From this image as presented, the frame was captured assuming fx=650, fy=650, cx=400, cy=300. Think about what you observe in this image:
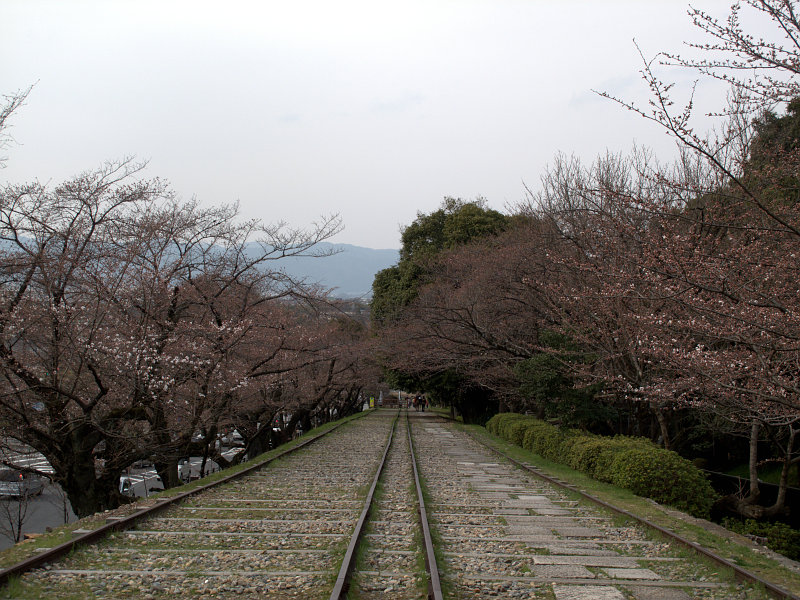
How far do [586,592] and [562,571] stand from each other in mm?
705

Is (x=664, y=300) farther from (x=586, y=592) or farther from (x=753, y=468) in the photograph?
(x=753, y=468)

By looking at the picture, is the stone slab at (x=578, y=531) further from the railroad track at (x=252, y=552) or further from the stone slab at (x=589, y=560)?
the railroad track at (x=252, y=552)

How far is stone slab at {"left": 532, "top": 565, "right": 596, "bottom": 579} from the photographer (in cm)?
616

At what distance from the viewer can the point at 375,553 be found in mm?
6871

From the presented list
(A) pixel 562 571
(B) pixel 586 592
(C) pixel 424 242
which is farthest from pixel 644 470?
(C) pixel 424 242

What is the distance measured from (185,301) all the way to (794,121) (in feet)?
54.6

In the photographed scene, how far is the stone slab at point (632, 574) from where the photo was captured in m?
6.16

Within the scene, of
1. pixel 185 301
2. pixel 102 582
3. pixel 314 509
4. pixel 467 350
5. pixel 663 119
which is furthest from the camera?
pixel 467 350

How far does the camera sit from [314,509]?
955cm

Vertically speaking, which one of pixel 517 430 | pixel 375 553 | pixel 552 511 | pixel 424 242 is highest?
pixel 424 242

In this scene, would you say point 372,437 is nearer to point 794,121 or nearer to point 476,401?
point 476,401

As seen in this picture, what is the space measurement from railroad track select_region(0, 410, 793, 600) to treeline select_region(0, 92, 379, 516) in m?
3.20

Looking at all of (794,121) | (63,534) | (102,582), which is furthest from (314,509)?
(794,121)

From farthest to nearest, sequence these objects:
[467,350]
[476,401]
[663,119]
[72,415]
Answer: [476,401], [467,350], [72,415], [663,119]
